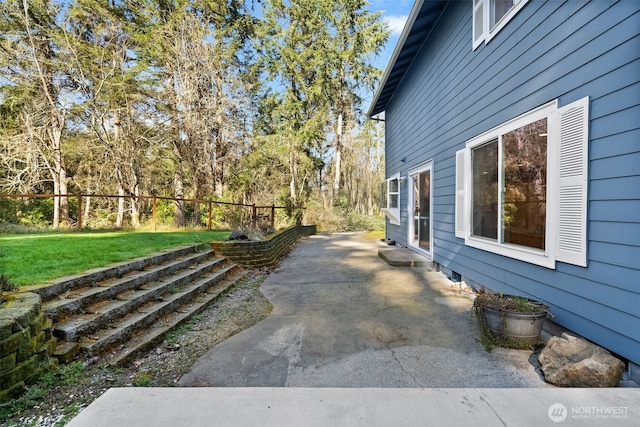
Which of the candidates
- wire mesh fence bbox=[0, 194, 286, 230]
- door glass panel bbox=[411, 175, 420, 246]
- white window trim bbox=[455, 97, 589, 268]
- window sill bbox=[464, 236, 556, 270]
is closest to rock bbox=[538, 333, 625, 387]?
white window trim bbox=[455, 97, 589, 268]

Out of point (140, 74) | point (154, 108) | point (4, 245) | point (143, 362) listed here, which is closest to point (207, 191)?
point (154, 108)

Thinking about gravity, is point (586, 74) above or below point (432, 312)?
above

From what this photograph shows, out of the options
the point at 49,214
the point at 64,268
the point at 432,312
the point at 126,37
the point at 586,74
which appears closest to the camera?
the point at 586,74

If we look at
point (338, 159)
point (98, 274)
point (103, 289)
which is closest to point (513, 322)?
point (103, 289)

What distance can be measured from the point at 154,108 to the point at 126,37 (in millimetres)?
3211

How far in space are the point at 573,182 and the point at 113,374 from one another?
385 cm

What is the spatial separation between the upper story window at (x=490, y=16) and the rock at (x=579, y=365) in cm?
331

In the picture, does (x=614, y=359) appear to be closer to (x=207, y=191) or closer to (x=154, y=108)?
(x=207, y=191)

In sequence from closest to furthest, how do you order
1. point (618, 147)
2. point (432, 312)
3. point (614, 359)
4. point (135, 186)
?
point (614, 359), point (618, 147), point (432, 312), point (135, 186)

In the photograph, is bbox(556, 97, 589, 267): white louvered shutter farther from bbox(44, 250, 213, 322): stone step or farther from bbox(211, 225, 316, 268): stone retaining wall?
bbox(211, 225, 316, 268): stone retaining wall

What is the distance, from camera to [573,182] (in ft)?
8.39

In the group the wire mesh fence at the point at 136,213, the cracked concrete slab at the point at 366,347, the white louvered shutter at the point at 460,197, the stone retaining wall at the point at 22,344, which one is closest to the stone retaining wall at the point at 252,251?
the cracked concrete slab at the point at 366,347

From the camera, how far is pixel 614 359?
2020 mm

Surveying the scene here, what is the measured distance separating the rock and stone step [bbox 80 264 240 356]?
3.24m
